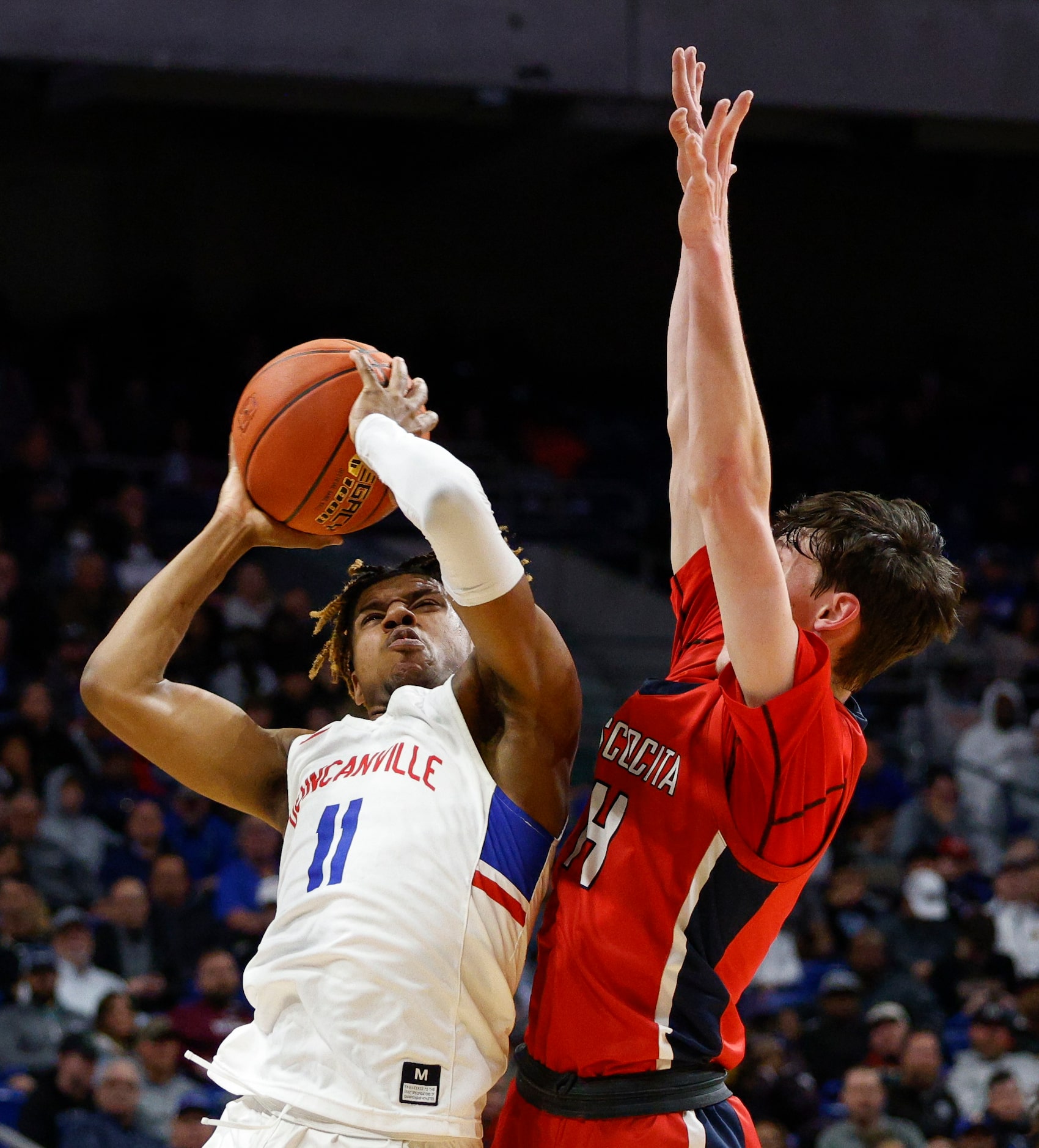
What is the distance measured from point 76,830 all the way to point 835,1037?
12.9ft

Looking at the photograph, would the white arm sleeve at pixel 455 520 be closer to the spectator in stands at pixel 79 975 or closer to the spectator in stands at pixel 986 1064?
the spectator in stands at pixel 79 975

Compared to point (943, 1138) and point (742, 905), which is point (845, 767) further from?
point (943, 1138)

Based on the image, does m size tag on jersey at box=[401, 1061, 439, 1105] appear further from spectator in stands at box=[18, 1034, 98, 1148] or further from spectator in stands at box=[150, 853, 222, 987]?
spectator in stands at box=[150, 853, 222, 987]

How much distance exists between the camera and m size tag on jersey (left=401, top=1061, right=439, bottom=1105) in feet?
8.32

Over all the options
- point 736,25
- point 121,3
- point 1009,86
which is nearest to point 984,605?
point 1009,86

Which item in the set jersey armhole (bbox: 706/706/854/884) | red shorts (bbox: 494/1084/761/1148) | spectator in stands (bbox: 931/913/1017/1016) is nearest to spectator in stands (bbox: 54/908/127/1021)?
spectator in stands (bbox: 931/913/1017/1016)

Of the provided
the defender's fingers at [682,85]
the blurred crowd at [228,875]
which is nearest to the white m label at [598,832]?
the defender's fingers at [682,85]

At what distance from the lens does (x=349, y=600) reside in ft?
10.7

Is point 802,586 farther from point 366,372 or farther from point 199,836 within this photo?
point 199,836

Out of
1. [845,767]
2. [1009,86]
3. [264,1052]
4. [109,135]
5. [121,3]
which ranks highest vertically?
[109,135]

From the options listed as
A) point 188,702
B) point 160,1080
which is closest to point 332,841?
point 188,702

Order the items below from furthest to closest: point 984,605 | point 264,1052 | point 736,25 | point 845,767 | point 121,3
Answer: point 984,605, point 736,25, point 121,3, point 264,1052, point 845,767

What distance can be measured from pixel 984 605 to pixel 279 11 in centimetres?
664

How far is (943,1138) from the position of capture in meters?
7.23
